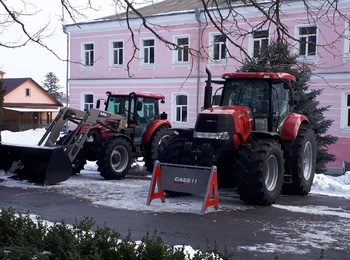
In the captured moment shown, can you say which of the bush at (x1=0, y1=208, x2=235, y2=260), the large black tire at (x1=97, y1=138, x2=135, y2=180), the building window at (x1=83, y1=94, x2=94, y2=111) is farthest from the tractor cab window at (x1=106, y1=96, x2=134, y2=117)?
the building window at (x1=83, y1=94, x2=94, y2=111)

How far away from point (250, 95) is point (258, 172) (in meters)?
2.08

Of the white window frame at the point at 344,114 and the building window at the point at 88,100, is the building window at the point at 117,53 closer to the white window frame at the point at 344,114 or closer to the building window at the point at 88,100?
the building window at the point at 88,100

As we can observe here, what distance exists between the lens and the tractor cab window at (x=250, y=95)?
35.2ft

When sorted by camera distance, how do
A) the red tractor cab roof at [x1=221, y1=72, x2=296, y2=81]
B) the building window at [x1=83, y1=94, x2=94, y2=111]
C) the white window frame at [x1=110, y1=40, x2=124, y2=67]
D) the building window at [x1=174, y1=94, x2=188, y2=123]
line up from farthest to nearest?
the building window at [x1=83, y1=94, x2=94, y2=111] → the white window frame at [x1=110, y1=40, x2=124, y2=67] → the building window at [x1=174, y1=94, x2=188, y2=123] → the red tractor cab roof at [x1=221, y1=72, x2=296, y2=81]

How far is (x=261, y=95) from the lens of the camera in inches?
424

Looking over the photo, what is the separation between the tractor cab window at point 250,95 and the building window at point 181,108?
16292mm

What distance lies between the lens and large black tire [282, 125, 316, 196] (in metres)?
10.8

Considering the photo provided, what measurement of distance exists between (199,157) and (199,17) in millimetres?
16762

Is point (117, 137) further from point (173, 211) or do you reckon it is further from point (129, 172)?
point (173, 211)

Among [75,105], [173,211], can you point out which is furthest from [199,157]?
[75,105]

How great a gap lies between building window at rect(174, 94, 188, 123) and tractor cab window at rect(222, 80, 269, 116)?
16.3 meters

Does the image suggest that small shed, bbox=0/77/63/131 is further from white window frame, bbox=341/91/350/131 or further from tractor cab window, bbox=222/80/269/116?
tractor cab window, bbox=222/80/269/116

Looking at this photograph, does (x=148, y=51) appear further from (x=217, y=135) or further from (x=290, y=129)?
(x=217, y=135)

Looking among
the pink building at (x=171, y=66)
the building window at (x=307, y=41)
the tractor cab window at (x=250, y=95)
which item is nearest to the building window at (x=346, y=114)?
the pink building at (x=171, y=66)
